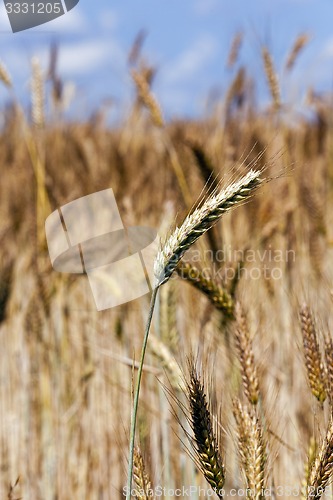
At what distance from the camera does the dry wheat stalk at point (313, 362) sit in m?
0.90

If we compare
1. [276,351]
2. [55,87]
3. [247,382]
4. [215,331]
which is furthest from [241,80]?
[247,382]

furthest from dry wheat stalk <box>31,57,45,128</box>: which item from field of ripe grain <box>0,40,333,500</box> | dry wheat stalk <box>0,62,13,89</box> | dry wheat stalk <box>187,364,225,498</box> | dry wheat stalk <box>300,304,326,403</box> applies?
dry wheat stalk <box>187,364,225,498</box>

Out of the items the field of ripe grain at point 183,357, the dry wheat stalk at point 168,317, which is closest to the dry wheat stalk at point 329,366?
the field of ripe grain at point 183,357

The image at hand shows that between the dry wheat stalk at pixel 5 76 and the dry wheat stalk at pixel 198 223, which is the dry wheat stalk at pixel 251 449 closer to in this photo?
the dry wheat stalk at pixel 198 223

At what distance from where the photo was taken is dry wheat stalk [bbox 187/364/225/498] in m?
0.76

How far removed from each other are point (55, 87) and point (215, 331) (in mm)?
1678

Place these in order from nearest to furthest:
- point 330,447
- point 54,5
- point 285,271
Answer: point 330,447 < point 54,5 < point 285,271

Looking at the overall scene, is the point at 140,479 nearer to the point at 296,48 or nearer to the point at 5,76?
the point at 5,76

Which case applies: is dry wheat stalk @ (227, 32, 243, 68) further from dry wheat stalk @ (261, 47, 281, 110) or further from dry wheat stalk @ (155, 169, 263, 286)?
dry wheat stalk @ (155, 169, 263, 286)

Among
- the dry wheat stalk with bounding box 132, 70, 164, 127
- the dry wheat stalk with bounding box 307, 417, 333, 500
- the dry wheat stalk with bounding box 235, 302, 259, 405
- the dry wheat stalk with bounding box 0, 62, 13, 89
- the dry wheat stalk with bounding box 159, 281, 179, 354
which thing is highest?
the dry wheat stalk with bounding box 0, 62, 13, 89

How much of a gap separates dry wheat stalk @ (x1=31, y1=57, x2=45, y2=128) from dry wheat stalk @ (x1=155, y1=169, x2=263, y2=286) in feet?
4.91

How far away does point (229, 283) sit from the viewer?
119cm

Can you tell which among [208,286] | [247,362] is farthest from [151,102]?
[247,362]

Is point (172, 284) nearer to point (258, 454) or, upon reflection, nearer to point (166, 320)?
point (166, 320)
